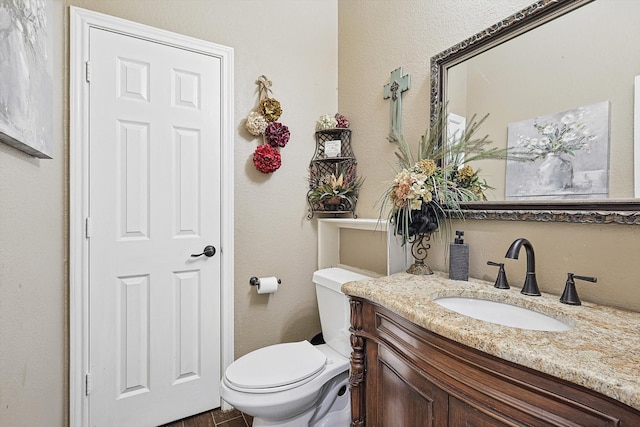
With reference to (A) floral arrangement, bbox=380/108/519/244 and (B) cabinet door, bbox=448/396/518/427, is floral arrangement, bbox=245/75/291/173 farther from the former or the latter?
(B) cabinet door, bbox=448/396/518/427

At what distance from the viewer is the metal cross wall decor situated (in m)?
1.70

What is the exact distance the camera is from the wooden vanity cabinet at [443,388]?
57 centimetres

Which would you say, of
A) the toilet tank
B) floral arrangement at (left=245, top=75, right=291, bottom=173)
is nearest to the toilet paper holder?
the toilet tank

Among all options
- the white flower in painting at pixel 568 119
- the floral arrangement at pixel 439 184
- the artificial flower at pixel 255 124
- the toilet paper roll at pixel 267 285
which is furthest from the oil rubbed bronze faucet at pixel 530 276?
the artificial flower at pixel 255 124

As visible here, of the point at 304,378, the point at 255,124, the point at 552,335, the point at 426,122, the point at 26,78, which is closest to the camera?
the point at 552,335

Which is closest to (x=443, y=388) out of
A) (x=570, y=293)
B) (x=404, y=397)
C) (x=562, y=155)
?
(x=404, y=397)

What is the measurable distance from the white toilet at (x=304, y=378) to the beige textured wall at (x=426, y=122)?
575 mm

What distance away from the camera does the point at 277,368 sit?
4.74 feet

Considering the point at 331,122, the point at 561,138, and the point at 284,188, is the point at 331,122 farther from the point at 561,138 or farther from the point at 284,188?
the point at 561,138

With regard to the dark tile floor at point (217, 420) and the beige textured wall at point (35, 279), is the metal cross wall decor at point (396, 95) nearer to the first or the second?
the beige textured wall at point (35, 279)

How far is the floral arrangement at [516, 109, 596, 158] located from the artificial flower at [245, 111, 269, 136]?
4.45ft

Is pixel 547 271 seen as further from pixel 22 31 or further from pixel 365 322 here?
pixel 22 31

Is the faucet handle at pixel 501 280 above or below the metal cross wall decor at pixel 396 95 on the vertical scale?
below

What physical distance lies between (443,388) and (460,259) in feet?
1.94
